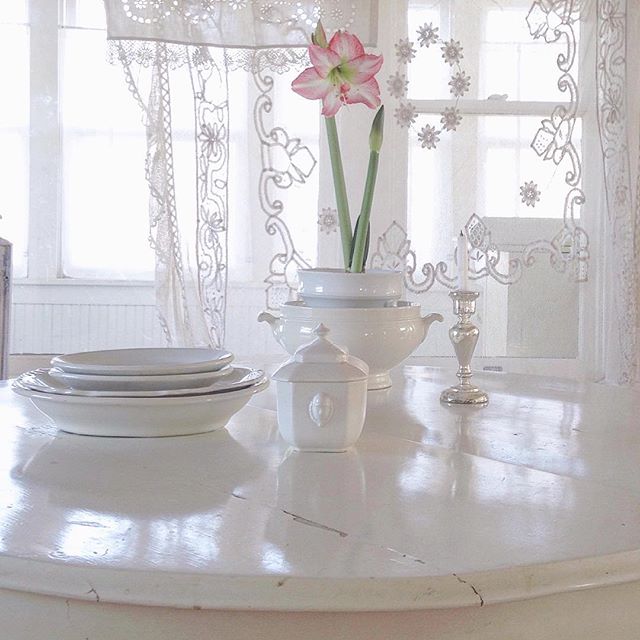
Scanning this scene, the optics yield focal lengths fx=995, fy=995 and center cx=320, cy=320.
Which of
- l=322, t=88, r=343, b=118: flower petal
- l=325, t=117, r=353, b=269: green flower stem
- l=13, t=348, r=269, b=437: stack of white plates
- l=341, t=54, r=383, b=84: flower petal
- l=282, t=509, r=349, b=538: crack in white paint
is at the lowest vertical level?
l=282, t=509, r=349, b=538: crack in white paint

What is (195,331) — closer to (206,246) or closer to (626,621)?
(206,246)

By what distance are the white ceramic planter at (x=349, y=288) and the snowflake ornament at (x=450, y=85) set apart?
165 centimetres

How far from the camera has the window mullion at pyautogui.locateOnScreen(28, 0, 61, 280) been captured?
2.96 metres

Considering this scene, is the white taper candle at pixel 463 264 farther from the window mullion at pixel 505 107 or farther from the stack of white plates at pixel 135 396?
the window mullion at pixel 505 107

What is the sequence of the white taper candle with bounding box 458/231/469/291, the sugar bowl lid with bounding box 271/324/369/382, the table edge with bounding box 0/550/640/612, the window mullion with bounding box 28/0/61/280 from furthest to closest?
the window mullion with bounding box 28/0/61/280
the white taper candle with bounding box 458/231/469/291
the sugar bowl lid with bounding box 271/324/369/382
the table edge with bounding box 0/550/640/612

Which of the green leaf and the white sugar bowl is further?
the green leaf

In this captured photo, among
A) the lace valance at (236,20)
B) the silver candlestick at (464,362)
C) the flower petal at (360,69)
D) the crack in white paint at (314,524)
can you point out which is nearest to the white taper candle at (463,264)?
the silver candlestick at (464,362)

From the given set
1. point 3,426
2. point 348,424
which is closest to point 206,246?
point 3,426

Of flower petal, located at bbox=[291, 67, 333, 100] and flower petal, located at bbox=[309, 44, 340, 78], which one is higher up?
flower petal, located at bbox=[309, 44, 340, 78]

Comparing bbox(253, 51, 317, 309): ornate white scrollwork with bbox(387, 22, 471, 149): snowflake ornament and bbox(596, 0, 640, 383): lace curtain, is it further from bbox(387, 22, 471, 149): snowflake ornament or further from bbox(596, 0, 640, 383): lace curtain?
bbox(596, 0, 640, 383): lace curtain

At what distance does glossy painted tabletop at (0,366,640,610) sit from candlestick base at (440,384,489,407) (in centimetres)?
17

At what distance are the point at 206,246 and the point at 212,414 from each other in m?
1.92

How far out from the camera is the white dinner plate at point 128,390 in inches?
39.7

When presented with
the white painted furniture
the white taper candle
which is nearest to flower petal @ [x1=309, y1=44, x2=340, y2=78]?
the white taper candle
